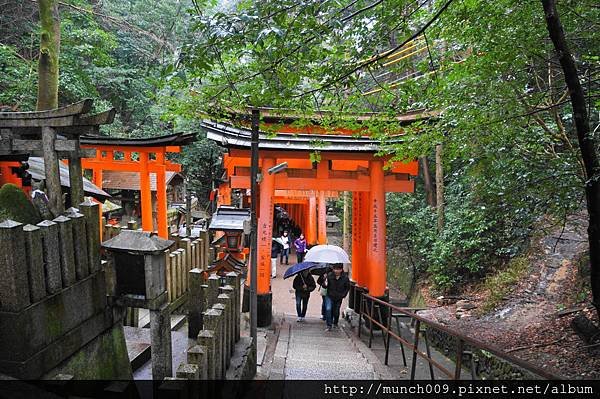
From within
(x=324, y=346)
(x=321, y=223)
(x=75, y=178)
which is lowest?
(x=324, y=346)

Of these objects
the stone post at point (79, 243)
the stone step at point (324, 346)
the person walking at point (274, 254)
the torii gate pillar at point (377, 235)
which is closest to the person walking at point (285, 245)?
the person walking at point (274, 254)

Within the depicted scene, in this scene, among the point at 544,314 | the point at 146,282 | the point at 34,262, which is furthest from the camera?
the point at 544,314

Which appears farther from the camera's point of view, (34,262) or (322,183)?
(322,183)

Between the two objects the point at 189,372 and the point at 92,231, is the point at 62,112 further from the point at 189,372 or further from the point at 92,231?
the point at 189,372

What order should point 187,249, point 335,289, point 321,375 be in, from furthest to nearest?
point 335,289 → point 187,249 → point 321,375

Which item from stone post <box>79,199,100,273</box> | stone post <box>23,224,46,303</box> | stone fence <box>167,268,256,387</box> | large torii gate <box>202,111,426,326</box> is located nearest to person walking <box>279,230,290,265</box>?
large torii gate <box>202,111,426,326</box>

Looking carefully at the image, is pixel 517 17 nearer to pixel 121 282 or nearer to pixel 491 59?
pixel 491 59

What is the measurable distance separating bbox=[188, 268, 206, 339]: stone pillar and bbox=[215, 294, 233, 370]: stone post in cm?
82

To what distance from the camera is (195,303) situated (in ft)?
18.5

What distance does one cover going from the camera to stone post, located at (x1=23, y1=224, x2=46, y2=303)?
3131mm

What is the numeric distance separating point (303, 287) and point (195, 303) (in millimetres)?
4345

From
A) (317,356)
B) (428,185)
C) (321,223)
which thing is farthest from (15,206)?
(321,223)

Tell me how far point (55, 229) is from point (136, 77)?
22.1 meters

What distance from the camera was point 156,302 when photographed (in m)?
4.29
